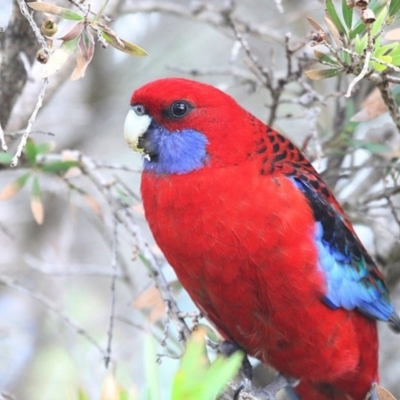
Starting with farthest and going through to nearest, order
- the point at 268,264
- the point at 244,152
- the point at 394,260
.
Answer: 1. the point at 394,260
2. the point at 244,152
3. the point at 268,264

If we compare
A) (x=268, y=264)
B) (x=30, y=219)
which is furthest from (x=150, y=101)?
(x=30, y=219)

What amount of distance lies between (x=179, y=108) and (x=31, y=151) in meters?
0.48

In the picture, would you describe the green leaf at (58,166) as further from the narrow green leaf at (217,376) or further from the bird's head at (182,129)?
the narrow green leaf at (217,376)

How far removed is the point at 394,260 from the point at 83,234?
2398mm

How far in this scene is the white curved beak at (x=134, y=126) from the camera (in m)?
2.21

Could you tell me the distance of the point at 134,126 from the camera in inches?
87.3

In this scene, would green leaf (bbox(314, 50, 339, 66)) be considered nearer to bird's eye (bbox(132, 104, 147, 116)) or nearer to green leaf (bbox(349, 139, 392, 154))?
bird's eye (bbox(132, 104, 147, 116))

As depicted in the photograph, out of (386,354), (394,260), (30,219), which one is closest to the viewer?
(394,260)

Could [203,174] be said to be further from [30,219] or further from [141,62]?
[141,62]

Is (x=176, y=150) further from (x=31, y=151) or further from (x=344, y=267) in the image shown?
(x=344, y=267)

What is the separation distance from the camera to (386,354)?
3.25 meters

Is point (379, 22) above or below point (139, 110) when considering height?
above

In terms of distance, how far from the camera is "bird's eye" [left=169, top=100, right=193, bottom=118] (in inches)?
88.0

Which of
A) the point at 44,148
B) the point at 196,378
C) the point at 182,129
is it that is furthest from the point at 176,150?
the point at 196,378
